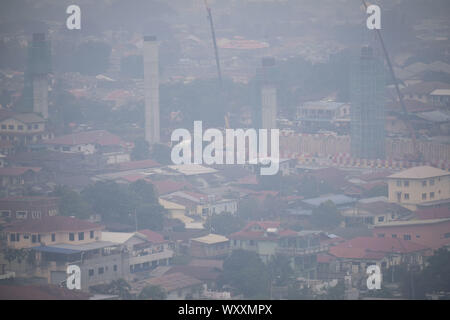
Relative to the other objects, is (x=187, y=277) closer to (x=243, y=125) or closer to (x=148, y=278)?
(x=148, y=278)

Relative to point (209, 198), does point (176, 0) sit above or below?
above

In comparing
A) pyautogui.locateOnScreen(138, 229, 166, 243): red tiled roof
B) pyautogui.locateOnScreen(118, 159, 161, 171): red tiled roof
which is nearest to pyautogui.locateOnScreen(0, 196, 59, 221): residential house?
pyautogui.locateOnScreen(138, 229, 166, 243): red tiled roof

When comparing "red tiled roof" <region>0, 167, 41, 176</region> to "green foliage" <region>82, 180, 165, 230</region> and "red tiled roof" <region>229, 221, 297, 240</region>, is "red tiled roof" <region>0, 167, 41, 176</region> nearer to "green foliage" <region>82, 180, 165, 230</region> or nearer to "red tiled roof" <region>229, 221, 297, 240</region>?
"green foliage" <region>82, 180, 165, 230</region>

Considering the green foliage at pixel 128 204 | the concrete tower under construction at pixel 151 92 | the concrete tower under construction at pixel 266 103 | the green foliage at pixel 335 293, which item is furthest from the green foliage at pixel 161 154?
the green foliage at pixel 335 293

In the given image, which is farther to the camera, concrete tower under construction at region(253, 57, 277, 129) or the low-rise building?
concrete tower under construction at region(253, 57, 277, 129)

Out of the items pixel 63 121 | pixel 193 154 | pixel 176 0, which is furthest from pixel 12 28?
pixel 193 154
